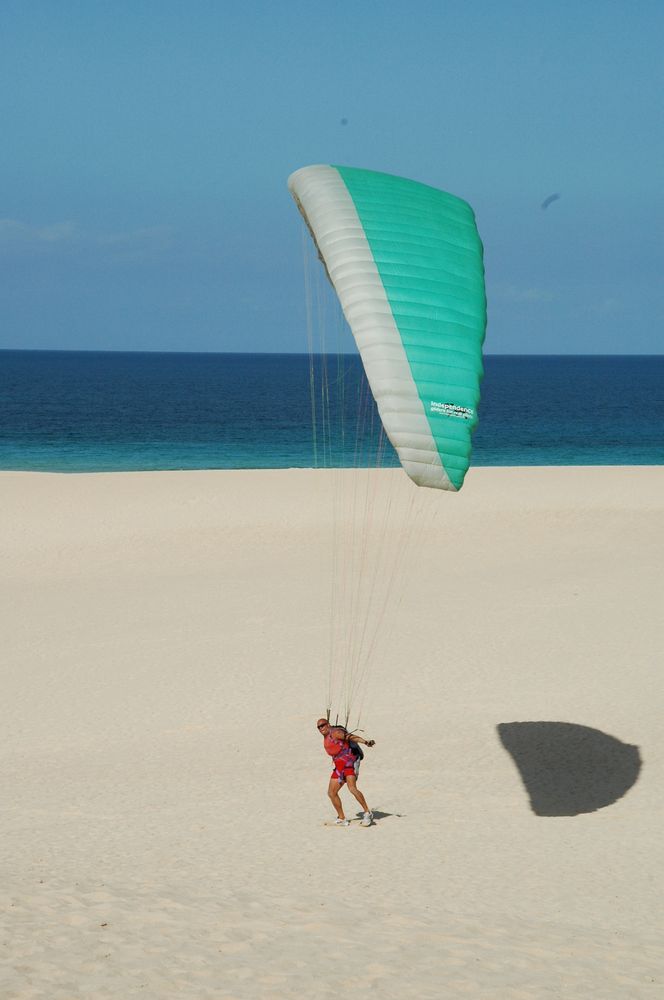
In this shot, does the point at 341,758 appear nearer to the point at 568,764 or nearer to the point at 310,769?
the point at 310,769

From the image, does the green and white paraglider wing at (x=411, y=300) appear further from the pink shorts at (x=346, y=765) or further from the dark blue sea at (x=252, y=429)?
the dark blue sea at (x=252, y=429)

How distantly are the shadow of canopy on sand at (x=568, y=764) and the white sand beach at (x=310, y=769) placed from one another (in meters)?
0.05

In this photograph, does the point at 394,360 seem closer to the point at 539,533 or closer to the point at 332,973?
the point at 332,973

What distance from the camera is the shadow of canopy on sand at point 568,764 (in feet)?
41.0

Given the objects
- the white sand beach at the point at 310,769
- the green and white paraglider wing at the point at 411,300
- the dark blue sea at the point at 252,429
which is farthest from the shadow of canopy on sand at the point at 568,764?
the dark blue sea at the point at 252,429

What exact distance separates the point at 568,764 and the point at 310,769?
304cm

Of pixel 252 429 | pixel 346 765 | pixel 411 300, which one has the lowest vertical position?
pixel 346 765

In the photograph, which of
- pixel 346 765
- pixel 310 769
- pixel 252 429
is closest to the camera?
pixel 346 765

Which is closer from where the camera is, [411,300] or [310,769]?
[411,300]

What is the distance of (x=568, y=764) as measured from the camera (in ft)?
44.7

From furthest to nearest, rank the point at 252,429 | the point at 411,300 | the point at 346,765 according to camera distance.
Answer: the point at 252,429 → the point at 346,765 → the point at 411,300

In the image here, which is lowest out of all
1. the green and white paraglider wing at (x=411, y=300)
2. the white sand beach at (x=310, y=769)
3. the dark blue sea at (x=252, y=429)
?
the white sand beach at (x=310, y=769)

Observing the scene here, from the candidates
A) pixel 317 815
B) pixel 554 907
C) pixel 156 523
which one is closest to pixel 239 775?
pixel 317 815

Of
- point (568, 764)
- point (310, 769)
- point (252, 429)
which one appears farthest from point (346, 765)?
point (252, 429)
